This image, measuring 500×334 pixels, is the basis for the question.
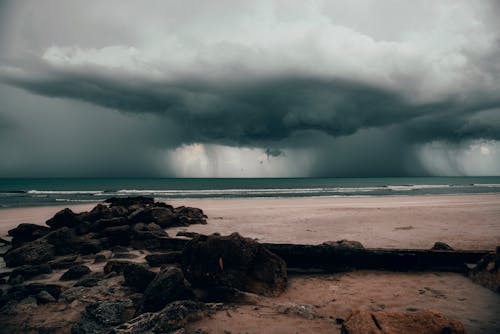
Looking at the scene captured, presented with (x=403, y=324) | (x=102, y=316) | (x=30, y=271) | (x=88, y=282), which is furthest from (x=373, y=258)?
(x=30, y=271)

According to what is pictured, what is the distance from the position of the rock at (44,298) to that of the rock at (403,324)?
527 centimetres

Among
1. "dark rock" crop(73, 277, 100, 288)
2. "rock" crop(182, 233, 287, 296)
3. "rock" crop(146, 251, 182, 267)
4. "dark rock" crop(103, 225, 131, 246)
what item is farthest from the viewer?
"dark rock" crop(103, 225, 131, 246)

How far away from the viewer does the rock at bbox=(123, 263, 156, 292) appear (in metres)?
5.93

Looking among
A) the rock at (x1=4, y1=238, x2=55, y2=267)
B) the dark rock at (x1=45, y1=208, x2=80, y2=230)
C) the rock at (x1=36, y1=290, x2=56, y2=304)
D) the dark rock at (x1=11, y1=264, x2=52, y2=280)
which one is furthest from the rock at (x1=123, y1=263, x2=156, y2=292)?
the dark rock at (x1=45, y1=208, x2=80, y2=230)

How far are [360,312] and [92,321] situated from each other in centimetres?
411

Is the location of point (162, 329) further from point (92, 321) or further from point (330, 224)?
point (330, 224)

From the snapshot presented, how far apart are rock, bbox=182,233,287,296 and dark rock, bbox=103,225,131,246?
4.95m

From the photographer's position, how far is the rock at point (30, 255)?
316 inches

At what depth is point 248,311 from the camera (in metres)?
4.92

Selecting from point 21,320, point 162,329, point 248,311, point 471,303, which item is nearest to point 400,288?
point 471,303

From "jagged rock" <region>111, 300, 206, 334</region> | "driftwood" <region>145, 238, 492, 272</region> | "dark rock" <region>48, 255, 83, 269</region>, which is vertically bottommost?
"dark rock" <region>48, 255, 83, 269</region>

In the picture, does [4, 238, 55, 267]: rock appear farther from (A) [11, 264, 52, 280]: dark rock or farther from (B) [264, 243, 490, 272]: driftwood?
(B) [264, 243, 490, 272]: driftwood

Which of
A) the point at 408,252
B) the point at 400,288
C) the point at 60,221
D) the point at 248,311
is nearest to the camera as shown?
the point at 248,311

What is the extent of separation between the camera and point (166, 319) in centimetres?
438
